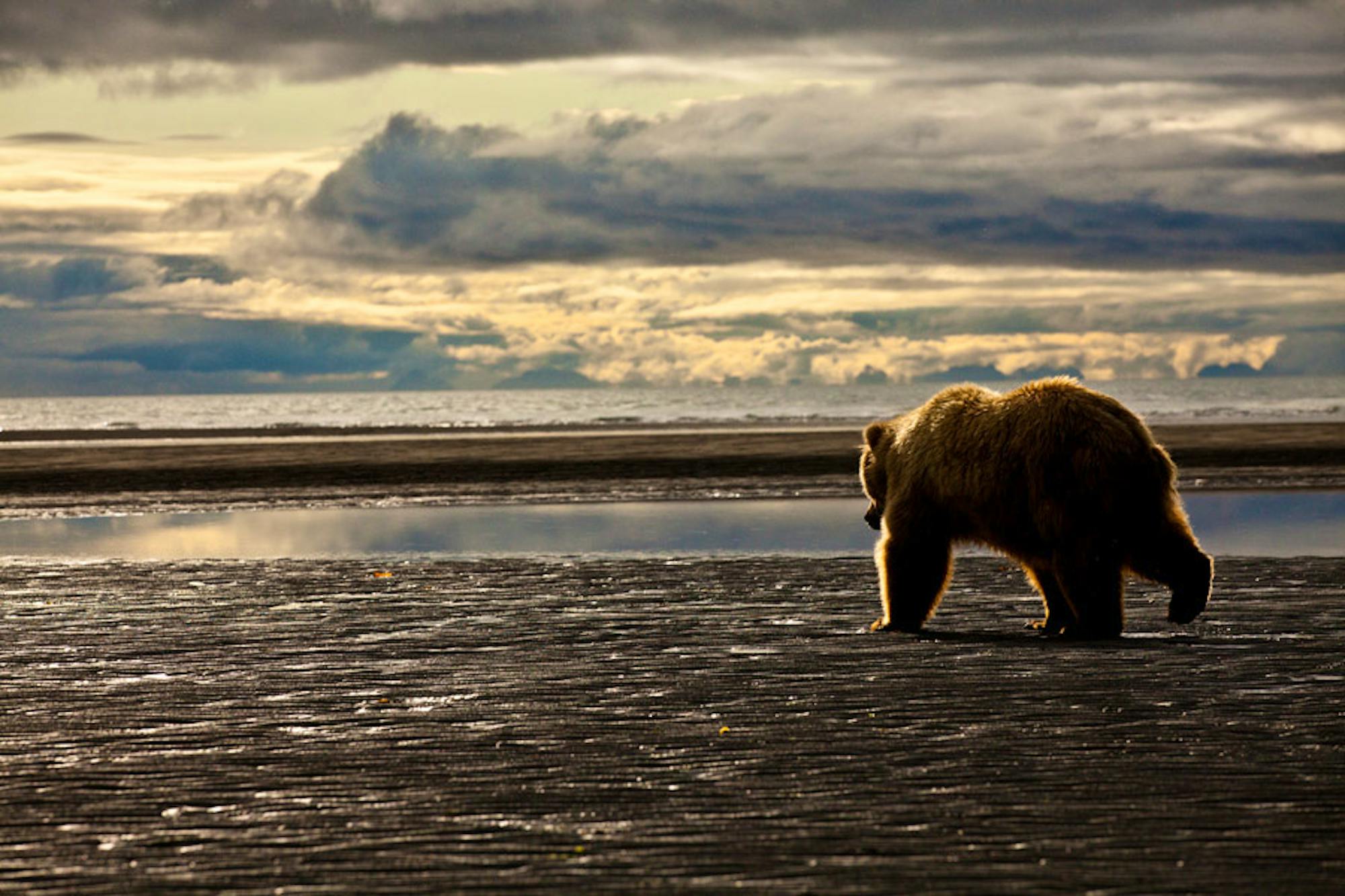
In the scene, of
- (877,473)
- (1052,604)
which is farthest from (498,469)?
Answer: (1052,604)

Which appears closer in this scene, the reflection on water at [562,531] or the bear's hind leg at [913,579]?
the bear's hind leg at [913,579]

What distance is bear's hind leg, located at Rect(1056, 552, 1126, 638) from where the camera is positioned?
10.4 meters

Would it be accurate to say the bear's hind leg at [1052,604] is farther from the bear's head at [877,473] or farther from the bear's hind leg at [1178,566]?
the bear's head at [877,473]

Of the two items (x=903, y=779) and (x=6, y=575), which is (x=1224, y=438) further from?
(x=903, y=779)

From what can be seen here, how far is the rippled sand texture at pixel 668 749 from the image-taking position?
546 cm

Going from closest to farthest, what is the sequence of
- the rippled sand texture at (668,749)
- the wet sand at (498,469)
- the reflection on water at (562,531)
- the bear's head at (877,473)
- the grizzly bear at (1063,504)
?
the rippled sand texture at (668,749), the grizzly bear at (1063,504), the bear's head at (877,473), the reflection on water at (562,531), the wet sand at (498,469)

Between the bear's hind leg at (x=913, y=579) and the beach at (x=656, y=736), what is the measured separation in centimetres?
27

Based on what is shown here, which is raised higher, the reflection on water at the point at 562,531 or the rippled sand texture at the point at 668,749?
the rippled sand texture at the point at 668,749

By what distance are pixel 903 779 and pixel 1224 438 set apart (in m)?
44.3

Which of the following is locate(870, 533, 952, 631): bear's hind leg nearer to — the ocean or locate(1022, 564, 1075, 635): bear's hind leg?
locate(1022, 564, 1075, 635): bear's hind leg

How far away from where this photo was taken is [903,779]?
258 inches

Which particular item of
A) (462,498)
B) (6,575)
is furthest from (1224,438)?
(6,575)

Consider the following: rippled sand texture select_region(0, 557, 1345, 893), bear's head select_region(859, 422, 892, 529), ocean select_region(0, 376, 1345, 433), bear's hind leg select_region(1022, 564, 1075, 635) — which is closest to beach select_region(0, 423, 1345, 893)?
rippled sand texture select_region(0, 557, 1345, 893)

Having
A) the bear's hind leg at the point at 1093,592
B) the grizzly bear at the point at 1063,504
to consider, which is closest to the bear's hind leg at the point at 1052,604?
the grizzly bear at the point at 1063,504
